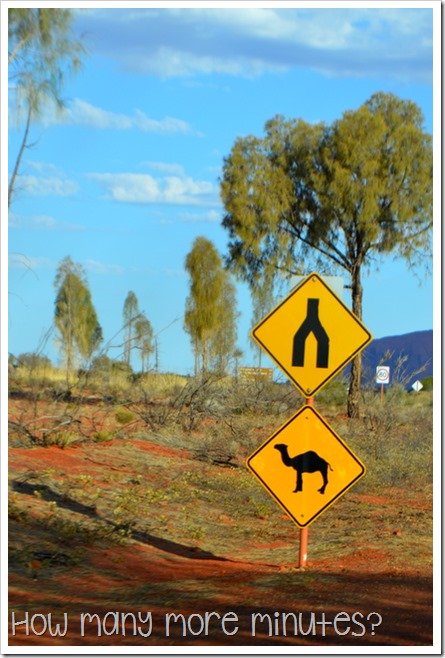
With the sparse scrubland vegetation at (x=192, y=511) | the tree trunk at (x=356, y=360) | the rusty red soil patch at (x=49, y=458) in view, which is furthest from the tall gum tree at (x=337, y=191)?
the rusty red soil patch at (x=49, y=458)

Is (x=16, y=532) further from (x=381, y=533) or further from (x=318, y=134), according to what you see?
(x=318, y=134)

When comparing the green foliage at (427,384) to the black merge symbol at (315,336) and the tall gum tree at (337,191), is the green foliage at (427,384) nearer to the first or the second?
the tall gum tree at (337,191)

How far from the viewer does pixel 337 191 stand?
31094mm

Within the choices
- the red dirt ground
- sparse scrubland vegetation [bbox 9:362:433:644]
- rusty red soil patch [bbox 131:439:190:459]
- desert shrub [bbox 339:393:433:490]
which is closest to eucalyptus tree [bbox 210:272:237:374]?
desert shrub [bbox 339:393:433:490]

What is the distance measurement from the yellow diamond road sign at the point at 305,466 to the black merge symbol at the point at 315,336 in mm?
485

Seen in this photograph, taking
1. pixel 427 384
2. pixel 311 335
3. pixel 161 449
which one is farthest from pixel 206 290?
pixel 311 335

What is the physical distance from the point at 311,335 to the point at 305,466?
129 centimetres

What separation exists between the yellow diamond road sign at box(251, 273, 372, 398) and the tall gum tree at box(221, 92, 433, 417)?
21.5 m

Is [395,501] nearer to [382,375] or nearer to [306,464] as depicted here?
[306,464]

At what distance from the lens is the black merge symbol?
9602 millimetres

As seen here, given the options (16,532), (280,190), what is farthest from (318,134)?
(16,532)

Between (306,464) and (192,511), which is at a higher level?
(306,464)

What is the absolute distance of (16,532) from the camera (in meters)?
11.5

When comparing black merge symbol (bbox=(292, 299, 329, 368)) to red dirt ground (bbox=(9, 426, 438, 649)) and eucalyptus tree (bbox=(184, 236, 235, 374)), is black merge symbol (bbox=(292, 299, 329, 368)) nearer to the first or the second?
red dirt ground (bbox=(9, 426, 438, 649))
